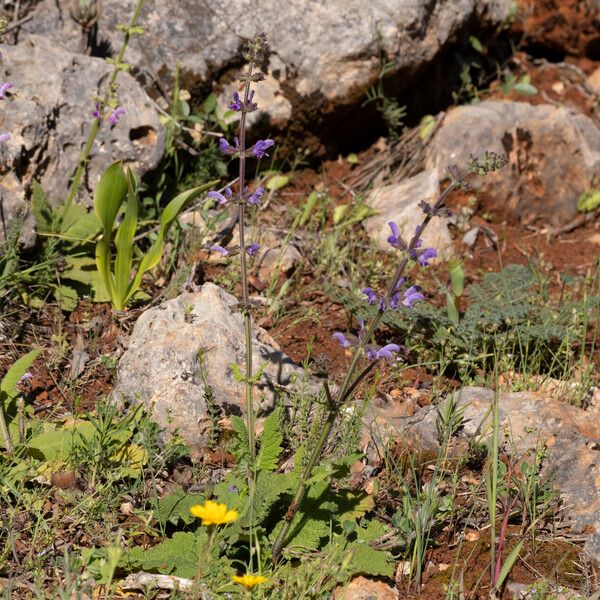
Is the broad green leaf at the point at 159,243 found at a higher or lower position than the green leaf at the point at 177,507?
higher

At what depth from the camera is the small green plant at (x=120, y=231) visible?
3715mm

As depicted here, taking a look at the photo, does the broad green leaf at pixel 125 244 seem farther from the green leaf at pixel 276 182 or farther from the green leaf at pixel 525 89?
the green leaf at pixel 525 89

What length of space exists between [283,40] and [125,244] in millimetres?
1811

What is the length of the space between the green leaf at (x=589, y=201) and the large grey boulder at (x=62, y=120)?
102 inches

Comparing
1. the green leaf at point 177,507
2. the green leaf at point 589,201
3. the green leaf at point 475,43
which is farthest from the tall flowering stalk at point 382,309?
the green leaf at point 475,43

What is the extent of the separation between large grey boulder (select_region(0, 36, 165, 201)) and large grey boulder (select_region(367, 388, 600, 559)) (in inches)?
73.2

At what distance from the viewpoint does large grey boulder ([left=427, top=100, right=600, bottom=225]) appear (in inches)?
204

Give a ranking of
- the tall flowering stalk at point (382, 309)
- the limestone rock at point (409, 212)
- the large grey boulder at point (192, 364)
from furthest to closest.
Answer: the limestone rock at point (409, 212) < the large grey boulder at point (192, 364) < the tall flowering stalk at point (382, 309)

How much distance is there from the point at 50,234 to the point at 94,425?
3.95ft

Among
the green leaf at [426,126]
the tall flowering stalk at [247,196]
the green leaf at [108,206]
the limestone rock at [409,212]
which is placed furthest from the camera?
the green leaf at [426,126]

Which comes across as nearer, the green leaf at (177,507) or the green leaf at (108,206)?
the green leaf at (177,507)

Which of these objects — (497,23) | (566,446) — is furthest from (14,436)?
(497,23)

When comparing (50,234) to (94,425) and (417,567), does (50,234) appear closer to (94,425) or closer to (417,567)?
(94,425)

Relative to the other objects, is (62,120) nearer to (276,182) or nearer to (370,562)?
(276,182)
